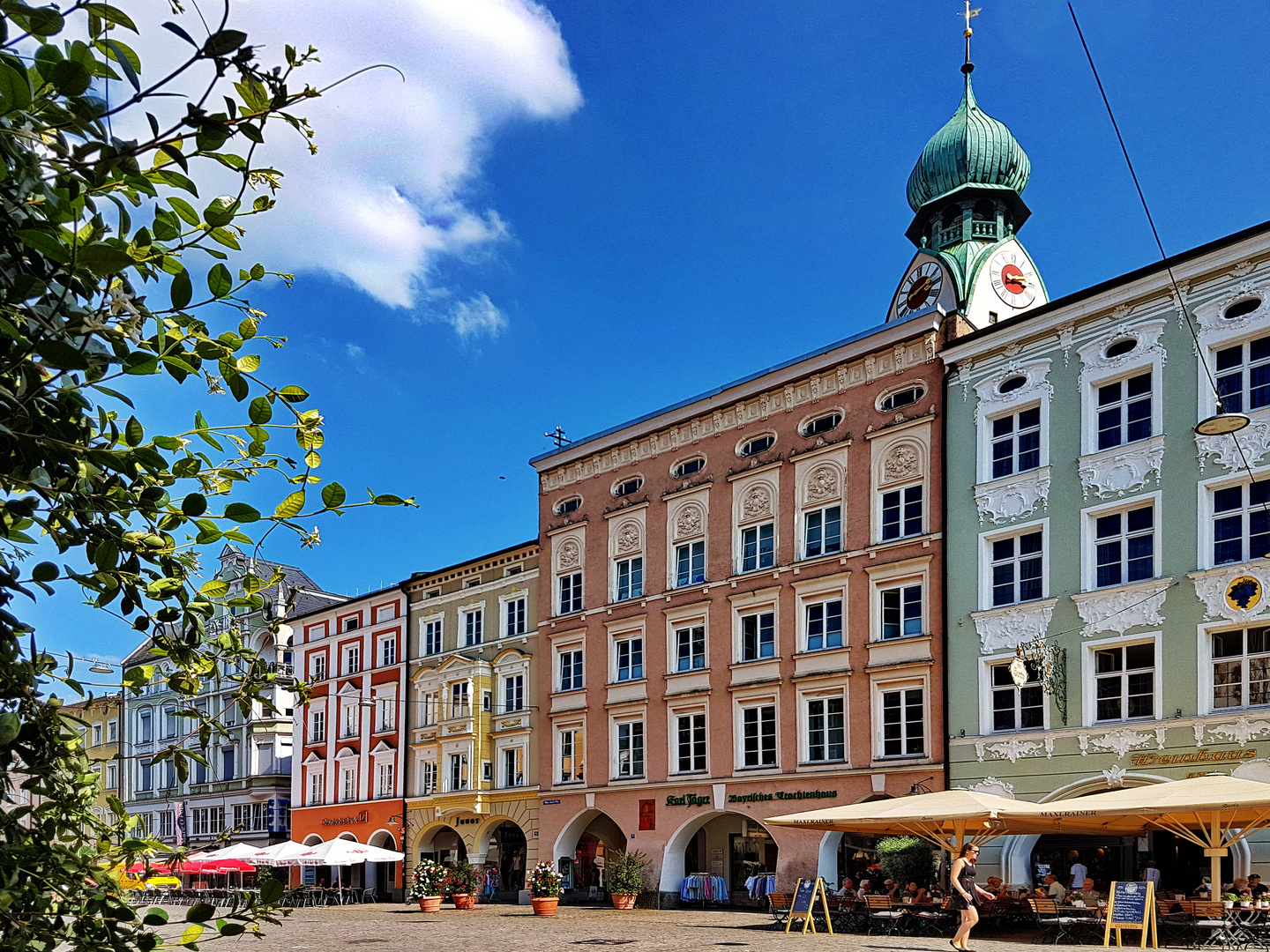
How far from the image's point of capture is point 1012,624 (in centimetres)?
2864

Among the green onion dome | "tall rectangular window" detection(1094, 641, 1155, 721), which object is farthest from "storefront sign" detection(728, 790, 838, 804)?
the green onion dome

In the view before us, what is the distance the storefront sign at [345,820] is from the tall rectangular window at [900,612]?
2674 cm

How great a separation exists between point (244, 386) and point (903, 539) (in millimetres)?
29402

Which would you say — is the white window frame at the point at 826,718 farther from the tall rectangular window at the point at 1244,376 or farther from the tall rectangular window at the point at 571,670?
the tall rectangular window at the point at 1244,376

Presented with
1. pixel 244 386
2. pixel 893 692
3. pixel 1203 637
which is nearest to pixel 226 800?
pixel 893 692

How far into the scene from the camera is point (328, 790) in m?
52.6

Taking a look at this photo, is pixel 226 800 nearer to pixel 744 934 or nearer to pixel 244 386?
pixel 744 934

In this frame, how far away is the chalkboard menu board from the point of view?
789 inches

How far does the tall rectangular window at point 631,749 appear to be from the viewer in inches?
1508

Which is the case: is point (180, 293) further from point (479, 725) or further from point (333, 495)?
point (479, 725)

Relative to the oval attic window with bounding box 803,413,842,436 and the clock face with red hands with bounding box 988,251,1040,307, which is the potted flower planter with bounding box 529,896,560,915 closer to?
the oval attic window with bounding box 803,413,842,436

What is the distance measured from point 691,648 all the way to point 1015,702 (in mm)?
11306

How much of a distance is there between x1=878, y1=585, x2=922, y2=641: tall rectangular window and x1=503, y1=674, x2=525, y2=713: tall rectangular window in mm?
16019

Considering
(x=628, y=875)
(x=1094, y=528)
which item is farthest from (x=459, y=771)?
(x=1094, y=528)
